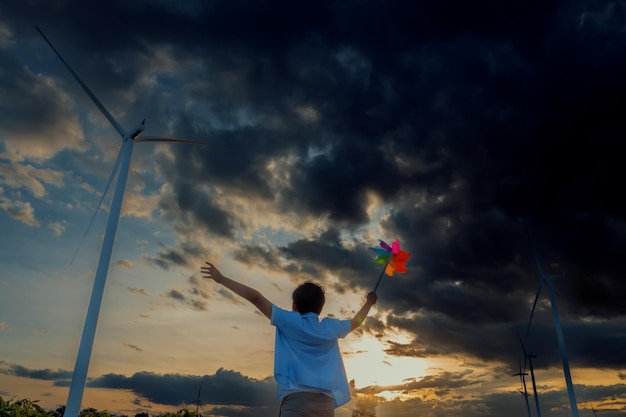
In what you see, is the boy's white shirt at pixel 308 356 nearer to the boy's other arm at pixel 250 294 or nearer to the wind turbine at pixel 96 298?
the boy's other arm at pixel 250 294

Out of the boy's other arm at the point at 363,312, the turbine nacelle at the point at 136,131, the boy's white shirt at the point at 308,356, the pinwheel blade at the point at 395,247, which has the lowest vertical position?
the boy's white shirt at the point at 308,356

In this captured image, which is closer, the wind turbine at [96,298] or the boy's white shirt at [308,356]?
the boy's white shirt at [308,356]

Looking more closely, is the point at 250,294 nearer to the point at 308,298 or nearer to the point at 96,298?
the point at 308,298

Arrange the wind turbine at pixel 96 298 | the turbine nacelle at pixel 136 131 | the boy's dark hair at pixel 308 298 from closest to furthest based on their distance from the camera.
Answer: the boy's dark hair at pixel 308 298 → the wind turbine at pixel 96 298 → the turbine nacelle at pixel 136 131

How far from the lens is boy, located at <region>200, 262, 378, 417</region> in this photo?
24.7 feet

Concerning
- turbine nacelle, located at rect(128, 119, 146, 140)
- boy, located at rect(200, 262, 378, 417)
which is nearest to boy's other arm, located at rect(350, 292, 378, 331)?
boy, located at rect(200, 262, 378, 417)

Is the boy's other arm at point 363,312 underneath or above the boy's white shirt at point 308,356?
above

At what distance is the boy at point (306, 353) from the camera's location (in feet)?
24.7

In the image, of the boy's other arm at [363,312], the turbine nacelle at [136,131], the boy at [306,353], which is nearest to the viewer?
the boy at [306,353]

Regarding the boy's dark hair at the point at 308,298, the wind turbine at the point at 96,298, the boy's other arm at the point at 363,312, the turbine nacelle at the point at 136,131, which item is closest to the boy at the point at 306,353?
the boy's dark hair at the point at 308,298

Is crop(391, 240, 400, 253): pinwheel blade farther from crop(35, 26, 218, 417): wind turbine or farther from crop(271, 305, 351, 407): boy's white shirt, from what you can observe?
crop(35, 26, 218, 417): wind turbine

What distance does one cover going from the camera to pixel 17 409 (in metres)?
21.2

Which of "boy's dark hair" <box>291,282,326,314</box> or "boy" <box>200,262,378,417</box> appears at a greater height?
"boy's dark hair" <box>291,282,326,314</box>

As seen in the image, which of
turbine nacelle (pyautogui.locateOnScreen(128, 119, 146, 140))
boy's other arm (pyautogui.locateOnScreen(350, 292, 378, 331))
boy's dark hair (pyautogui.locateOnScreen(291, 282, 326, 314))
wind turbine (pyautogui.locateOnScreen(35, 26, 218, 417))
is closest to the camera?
→ boy's dark hair (pyautogui.locateOnScreen(291, 282, 326, 314))
